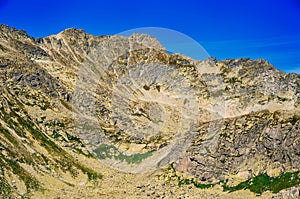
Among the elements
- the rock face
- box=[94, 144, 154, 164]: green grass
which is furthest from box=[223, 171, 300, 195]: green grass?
box=[94, 144, 154, 164]: green grass

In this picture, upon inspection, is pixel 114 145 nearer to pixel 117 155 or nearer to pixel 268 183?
pixel 117 155

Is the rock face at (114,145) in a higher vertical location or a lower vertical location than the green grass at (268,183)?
higher

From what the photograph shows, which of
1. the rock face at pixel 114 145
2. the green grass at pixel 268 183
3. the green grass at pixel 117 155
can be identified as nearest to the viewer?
the green grass at pixel 268 183

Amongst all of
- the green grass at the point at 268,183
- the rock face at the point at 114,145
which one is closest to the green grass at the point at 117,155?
the rock face at the point at 114,145

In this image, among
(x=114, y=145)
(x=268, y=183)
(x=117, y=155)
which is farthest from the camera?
(x=114, y=145)

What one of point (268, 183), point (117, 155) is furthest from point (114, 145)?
point (268, 183)

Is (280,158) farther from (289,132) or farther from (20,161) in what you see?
(20,161)

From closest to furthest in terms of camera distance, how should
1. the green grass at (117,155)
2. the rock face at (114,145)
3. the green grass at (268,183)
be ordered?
the green grass at (268,183), the rock face at (114,145), the green grass at (117,155)

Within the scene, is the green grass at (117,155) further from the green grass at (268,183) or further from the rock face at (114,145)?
the green grass at (268,183)
